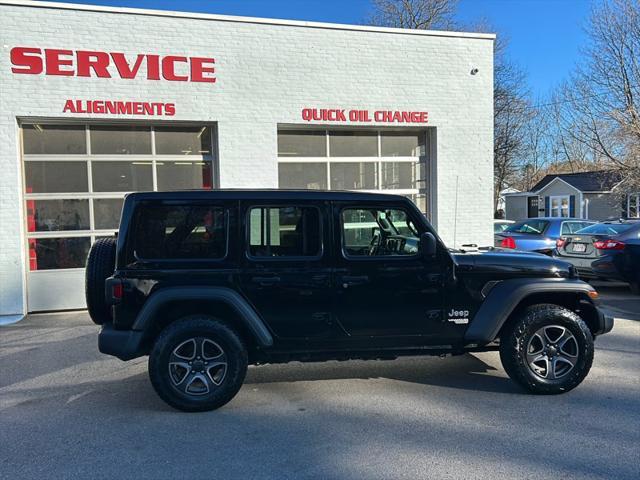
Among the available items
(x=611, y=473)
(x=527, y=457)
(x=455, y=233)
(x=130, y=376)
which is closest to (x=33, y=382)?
(x=130, y=376)

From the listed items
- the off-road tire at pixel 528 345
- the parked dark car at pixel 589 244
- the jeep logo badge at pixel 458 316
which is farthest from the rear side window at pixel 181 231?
the parked dark car at pixel 589 244

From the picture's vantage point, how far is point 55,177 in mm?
9375

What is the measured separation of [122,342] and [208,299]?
2.61ft

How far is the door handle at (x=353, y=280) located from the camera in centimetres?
472

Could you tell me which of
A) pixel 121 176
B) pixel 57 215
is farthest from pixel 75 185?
pixel 121 176

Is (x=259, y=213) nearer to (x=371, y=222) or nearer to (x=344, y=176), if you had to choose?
(x=371, y=222)

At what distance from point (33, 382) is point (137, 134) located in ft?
17.7

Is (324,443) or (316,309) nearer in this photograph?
(324,443)

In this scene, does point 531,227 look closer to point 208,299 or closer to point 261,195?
point 261,195

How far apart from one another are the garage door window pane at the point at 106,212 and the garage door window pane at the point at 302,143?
321 centimetres

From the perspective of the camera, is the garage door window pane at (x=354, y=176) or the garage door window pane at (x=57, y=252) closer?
the garage door window pane at (x=57, y=252)

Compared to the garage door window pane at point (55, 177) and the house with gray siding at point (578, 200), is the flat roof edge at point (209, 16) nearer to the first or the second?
the garage door window pane at point (55, 177)

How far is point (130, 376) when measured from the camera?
18.6 feet

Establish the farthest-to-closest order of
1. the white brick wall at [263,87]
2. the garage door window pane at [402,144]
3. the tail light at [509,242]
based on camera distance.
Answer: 1. the tail light at [509,242]
2. the garage door window pane at [402,144]
3. the white brick wall at [263,87]
